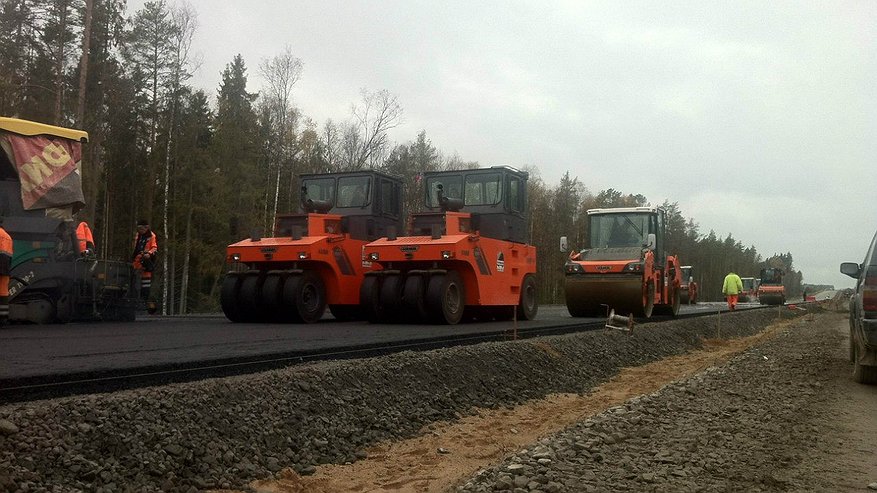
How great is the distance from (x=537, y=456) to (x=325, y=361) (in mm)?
2727

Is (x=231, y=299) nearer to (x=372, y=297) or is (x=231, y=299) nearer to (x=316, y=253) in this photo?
(x=316, y=253)

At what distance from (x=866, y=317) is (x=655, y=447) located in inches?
162

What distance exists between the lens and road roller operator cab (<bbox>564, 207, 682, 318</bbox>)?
15930mm

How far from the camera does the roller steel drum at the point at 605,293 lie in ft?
52.0

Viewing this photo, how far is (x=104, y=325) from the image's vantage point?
10.1m

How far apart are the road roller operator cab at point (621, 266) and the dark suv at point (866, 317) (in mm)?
6572

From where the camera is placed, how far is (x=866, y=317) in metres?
7.85

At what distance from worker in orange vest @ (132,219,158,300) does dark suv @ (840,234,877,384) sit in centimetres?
1085

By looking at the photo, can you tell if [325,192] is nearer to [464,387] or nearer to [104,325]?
[104,325]

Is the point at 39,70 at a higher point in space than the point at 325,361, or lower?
higher

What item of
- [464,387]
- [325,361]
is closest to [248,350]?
[325,361]

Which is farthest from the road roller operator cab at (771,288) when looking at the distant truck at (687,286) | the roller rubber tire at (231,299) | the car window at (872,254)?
the roller rubber tire at (231,299)

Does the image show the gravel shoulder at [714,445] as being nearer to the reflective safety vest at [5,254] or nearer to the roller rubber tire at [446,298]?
the roller rubber tire at [446,298]

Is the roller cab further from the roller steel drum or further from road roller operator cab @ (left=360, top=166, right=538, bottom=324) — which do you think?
road roller operator cab @ (left=360, top=166, right=538, bottom=324)
